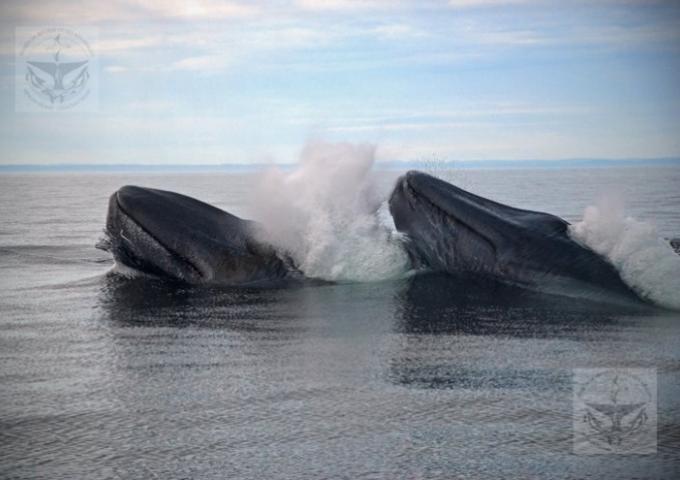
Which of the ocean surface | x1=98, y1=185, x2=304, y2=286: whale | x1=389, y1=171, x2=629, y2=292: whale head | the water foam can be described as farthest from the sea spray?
the water foam

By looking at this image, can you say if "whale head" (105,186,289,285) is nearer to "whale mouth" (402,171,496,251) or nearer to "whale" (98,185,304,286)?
"whale" (98,185,304,286)

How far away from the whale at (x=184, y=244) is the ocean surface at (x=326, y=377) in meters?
0.39

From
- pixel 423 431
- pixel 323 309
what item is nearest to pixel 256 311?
pixel 323 309

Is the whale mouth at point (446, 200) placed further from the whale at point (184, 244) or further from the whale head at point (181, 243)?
the whale head at point (181, 243)

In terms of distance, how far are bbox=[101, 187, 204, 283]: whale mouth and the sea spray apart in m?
1.25

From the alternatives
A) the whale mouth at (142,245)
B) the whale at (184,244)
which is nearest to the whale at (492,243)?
the whale at (184,244)

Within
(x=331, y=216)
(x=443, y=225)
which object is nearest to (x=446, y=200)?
(x=443, y=225)

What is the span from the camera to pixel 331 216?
13508 mm

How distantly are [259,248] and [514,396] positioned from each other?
21.3 feet

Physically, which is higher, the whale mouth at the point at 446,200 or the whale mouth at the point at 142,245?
the whale mouth at the point at 446,200

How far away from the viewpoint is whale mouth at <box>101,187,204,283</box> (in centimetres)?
1264

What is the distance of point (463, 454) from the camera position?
19.5 feet

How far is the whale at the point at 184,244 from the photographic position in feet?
41.4

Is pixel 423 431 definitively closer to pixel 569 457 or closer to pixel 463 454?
pixel 463 454
